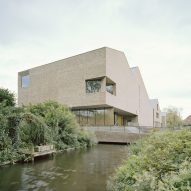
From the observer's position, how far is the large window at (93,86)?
35.8m

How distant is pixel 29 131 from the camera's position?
53.3 ft

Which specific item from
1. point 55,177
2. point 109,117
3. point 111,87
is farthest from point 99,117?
point 55,177

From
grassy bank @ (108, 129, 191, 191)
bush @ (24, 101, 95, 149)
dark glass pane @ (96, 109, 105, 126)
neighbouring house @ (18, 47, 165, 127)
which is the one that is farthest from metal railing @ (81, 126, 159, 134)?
grassy bank @ (108, 129, 191, 191)

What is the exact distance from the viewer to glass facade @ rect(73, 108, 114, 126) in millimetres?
36781

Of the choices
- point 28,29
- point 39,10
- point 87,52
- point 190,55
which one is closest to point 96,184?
point 39,10

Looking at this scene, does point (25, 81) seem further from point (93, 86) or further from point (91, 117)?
point (93, 86)

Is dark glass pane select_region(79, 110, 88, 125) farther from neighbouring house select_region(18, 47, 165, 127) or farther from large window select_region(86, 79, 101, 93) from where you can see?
large window select_region(86, 79, 101, 93)

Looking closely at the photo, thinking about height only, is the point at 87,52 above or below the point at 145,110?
above

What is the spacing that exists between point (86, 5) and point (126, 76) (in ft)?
105

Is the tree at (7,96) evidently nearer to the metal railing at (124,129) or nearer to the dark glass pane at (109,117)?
the metal railing at (124,129)

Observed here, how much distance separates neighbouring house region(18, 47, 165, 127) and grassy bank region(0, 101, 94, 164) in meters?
12.6

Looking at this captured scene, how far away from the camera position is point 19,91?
153 ft

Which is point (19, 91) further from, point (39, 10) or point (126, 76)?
point (39, 10)

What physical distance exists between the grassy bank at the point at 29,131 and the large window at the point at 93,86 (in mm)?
13112
